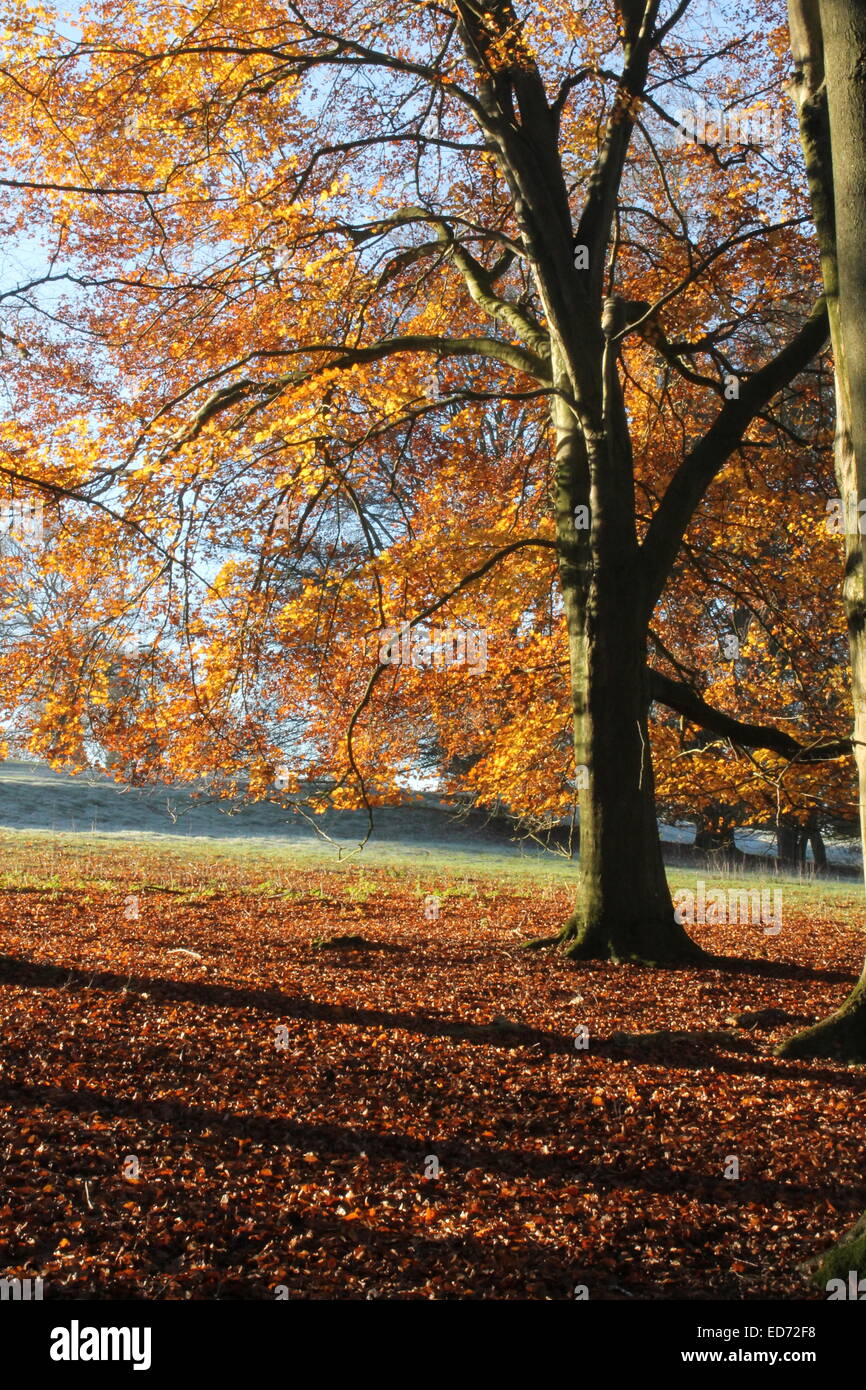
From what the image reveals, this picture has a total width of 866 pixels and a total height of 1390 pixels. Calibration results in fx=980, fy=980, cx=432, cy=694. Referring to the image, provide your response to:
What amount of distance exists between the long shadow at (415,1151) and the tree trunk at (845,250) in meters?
1.85

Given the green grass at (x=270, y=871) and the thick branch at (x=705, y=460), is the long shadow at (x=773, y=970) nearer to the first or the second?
the thick branch at (x=705, y=460)

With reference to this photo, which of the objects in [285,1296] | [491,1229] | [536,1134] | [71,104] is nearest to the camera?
[285,1296]

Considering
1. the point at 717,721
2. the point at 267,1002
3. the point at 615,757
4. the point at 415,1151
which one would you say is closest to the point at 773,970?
the point at 717,721

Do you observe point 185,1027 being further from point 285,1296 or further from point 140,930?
point 140,930

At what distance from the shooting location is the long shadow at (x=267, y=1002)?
20.5 feet

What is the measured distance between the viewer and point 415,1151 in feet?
14.8

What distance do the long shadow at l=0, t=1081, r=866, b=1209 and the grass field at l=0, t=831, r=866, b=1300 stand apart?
1 cm

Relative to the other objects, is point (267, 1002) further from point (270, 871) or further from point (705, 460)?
point (270, 871)

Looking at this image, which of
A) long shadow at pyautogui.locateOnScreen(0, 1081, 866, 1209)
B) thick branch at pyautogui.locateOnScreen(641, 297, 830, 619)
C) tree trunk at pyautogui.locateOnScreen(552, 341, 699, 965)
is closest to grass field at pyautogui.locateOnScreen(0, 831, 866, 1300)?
long shadow at pyautogui.locateOnScreen(0, 1081, 866, 1209)

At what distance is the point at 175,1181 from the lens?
13.0 feet

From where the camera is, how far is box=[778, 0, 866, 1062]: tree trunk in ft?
15.9
